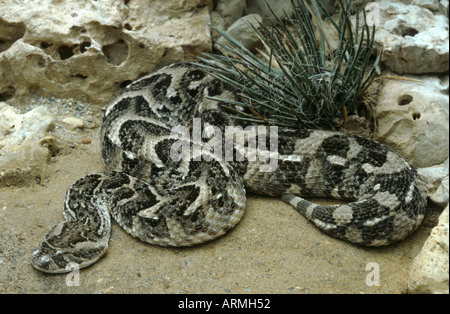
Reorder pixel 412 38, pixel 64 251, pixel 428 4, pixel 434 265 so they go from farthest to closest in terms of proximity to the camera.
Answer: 1. pixel 428 4
2. pixel 412 38
3. pixel 64 251
4. pixel 434 265

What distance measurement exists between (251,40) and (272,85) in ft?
4.71

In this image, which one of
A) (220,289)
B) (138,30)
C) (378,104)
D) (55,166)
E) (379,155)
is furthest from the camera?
(138,30)

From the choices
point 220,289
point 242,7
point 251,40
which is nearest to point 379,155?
point 220,289

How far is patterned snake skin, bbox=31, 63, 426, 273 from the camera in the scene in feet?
14.3

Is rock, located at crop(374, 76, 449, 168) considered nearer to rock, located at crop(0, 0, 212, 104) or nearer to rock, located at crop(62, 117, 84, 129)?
rock, located at crop(0, 0, 212, 104)

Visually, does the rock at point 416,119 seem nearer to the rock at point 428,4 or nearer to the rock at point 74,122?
the rock at point 428,4

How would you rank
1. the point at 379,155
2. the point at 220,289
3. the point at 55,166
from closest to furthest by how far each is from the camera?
the point at 220,289
the point at 379,155
the point at 55,166

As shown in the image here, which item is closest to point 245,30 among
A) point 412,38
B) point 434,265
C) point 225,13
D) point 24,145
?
point 225,13

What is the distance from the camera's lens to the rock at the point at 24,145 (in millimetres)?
5207

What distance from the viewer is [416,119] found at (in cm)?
484

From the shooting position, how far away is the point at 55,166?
18.2 feet

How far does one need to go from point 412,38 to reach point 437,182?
1559 millimetres

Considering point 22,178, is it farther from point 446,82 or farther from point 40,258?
point 446,82

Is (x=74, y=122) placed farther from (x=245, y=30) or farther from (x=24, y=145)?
(x=245, y=30)
